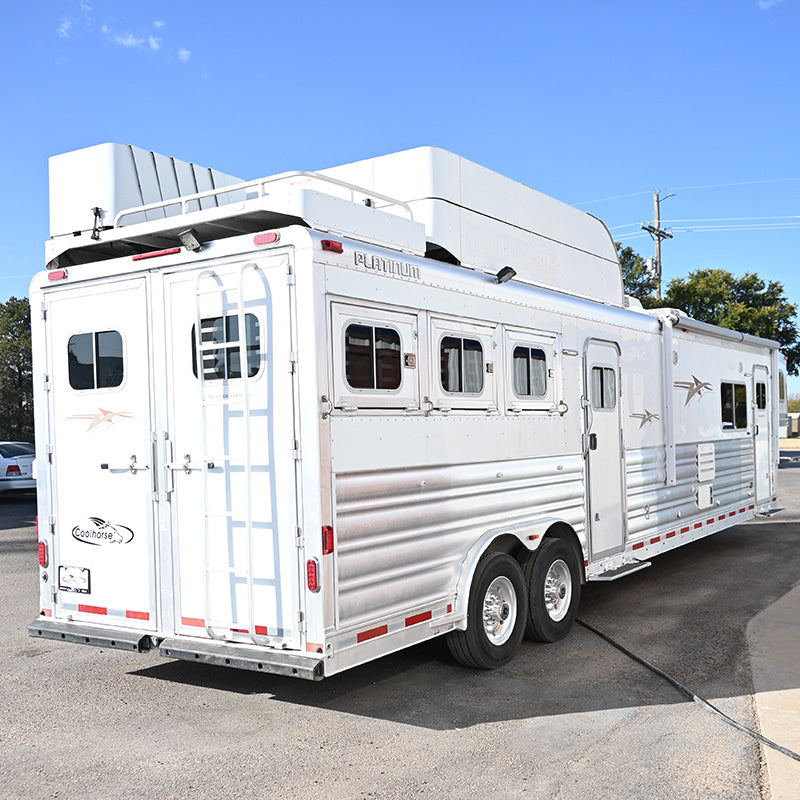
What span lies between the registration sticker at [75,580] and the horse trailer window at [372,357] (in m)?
2.20

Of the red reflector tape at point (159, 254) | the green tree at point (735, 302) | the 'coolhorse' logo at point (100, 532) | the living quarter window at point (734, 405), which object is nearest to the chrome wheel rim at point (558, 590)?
the 'coolhorse' logo at point (100, 532)

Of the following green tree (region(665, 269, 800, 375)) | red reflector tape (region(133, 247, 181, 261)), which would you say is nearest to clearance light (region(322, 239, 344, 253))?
red reflector tape (region(133, 247, 181, 261))

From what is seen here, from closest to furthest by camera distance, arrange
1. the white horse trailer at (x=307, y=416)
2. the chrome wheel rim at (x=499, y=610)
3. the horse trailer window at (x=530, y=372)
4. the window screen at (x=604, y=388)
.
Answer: the white horse trailer at (x=307, y=416), the chrome wheel rim at (x=499, y=610), the horse trailer window at (x=530, y=372), the window screen at (x=604, y=388)

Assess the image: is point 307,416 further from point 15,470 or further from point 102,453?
point 15,470

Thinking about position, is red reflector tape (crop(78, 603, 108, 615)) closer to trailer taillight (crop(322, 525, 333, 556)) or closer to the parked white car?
trailer taillight (crop(322, 525, 333, 556))

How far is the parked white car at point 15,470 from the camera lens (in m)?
19.8

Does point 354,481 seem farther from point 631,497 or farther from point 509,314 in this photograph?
point 631,497

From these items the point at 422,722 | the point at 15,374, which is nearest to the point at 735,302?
the point at 15,374

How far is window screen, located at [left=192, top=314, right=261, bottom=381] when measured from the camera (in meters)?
5.00

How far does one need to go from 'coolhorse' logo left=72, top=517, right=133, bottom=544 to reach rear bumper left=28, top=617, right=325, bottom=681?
0.54 meters

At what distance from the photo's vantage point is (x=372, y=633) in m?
4.99

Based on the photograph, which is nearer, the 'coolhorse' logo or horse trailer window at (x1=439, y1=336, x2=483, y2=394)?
the 'coolhorse' logo

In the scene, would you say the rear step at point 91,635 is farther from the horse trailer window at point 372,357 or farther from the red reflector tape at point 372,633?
the horse trailer window at point 372,357

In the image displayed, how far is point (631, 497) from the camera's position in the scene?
809 cm
